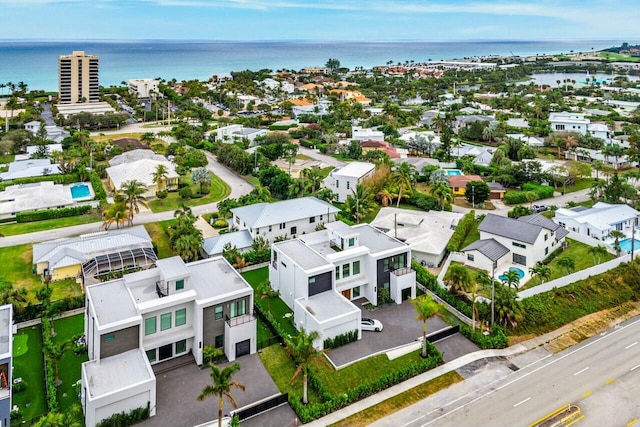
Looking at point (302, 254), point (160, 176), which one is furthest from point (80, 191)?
point (302, 254)

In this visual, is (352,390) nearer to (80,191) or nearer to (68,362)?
(68,362)

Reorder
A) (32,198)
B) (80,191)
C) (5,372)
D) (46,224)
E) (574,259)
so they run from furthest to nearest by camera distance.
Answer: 1. (80,191)
2. (32,198)
3. (46,224)
4. (574,259)
5. (5,372)

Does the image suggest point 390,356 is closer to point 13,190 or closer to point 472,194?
point 472,194

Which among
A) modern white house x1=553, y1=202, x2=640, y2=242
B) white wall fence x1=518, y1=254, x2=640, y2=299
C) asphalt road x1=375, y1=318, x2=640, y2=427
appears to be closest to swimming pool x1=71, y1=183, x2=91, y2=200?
asphalt road x1=375, y1=318, x2=640, y2=427

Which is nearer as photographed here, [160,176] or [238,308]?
[238,308]

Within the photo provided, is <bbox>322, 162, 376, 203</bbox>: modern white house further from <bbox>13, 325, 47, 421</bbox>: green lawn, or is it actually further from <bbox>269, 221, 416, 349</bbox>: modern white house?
<bbox>13, 325, 47, 421</bbox>: green lawn

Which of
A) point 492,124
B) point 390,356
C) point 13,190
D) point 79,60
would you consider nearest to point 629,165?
point 492,124
